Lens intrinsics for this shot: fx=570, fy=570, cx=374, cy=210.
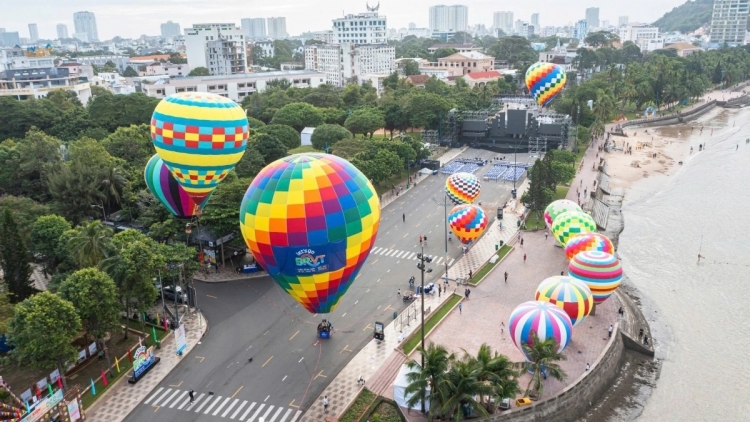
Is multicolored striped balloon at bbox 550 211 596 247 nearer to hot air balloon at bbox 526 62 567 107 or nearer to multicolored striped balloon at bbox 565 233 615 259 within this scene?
multicolored striped balloon at bbox 565 233 615 259

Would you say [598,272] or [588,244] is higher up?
[588,244]

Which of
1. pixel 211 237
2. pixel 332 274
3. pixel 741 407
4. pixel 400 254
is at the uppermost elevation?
pixel 332 274

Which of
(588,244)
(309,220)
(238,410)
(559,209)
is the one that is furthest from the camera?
(559,209)

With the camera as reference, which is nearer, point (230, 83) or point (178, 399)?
point (178, 399)

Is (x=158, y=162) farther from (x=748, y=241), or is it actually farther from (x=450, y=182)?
(x=748, y=241)

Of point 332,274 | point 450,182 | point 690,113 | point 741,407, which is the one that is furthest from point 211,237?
point 690,113

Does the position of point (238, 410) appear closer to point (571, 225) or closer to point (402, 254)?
point (402, 254)

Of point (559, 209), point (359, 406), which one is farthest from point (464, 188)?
point (359, 406)
